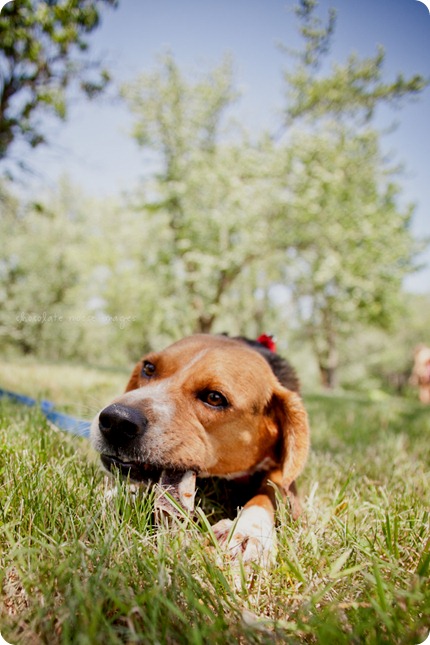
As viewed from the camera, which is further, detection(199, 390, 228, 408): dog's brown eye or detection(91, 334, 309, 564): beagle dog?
detection(199, 390, 228, 408): dog's brown eye

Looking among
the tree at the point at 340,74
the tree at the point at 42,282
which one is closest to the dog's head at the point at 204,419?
the tree at the point at 340,74

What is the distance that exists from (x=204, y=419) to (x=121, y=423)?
1.79ft

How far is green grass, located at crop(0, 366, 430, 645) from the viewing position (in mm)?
1149

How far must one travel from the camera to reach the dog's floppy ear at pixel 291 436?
2.23 metres

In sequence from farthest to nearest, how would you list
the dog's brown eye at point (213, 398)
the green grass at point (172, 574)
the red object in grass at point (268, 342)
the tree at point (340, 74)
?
the red object in grass at point (268, 342)
the tree at point (340, 74)
the dog's brown eye at point (213, 398)
the green grass at point (172, 574)

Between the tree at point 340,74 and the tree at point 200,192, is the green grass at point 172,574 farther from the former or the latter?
the tree at point 200,192

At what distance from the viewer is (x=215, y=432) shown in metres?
2.34

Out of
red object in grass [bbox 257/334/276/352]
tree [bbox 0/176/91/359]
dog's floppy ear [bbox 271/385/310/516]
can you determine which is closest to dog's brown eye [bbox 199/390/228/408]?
dog's floppy ear [bbox 271/385/310/516]

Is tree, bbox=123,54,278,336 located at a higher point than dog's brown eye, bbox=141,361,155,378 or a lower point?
higher

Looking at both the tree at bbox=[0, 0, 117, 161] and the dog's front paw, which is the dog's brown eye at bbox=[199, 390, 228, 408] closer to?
the dog's front paw

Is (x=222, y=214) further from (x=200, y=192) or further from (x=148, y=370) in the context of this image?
(x=148, y=370)

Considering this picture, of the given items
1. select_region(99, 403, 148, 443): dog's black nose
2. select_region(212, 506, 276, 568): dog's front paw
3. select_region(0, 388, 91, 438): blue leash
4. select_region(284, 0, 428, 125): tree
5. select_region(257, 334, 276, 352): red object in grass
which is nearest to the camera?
select_region(212, 506, 276, 568): dog's front paw

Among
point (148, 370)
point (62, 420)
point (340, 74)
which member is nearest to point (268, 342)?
point (148, 370)

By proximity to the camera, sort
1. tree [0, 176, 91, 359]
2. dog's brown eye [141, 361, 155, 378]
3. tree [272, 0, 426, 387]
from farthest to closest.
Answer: tree [0, 176, 91, 359], tree [272, 0, 426, 387], dog's brown eye [141, 361, 155, 378]
